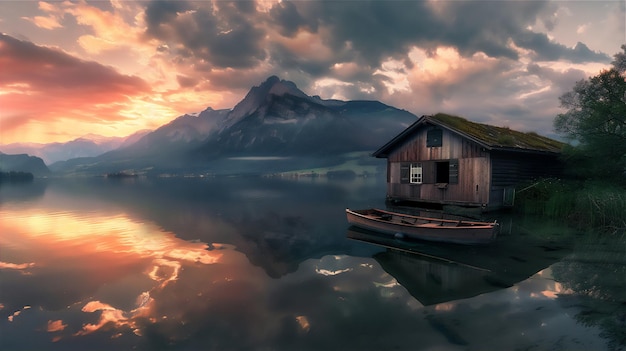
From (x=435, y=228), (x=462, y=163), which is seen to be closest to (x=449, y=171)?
(x=462, y=163)

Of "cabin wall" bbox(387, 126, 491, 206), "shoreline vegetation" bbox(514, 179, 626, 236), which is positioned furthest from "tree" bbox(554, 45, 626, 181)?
"cabin wall" bbox(387, 126, 491, 206)

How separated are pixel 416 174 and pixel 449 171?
118 inches

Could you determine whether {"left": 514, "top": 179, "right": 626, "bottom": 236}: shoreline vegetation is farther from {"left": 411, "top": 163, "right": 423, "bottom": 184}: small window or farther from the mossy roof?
{"left": 411, "top": 163, "right": 423, "bottom": 184}: small window

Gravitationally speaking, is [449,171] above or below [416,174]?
above

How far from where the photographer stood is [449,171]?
25.8 meters

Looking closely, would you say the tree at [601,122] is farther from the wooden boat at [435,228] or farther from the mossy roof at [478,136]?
the wooden boat at [435,228]

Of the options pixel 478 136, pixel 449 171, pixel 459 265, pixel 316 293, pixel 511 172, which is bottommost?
pixel 316 293

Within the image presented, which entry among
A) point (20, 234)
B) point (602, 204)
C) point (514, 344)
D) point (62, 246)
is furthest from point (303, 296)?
point (20, 234)

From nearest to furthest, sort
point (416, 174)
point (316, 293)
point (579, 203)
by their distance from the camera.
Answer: point (316, 293) < point (579, 203) < point (416, 174)

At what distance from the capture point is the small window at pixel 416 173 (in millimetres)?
27859

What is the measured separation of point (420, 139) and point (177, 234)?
2037cm

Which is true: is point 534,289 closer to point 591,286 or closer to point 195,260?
point 591,286

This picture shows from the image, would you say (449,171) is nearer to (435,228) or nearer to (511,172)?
(511,172)

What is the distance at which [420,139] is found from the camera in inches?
1089
